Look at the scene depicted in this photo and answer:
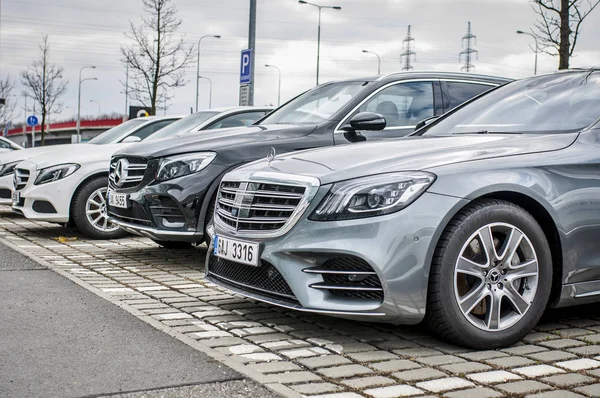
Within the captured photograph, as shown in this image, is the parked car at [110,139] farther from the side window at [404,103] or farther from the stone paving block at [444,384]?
the stone paving block at [444,384]

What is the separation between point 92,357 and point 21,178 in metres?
6.38

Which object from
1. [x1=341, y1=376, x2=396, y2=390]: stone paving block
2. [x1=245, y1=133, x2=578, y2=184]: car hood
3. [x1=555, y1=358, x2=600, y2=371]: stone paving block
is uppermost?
[x1=245, y1=133, x2=578, y2=184]: car hood

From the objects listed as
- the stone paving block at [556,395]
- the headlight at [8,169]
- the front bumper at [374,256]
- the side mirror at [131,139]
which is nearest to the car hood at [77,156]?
the side mirror at [131,139]

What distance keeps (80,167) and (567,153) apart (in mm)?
6388

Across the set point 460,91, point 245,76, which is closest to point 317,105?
point 460,91

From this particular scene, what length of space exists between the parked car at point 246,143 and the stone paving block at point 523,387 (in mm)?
2937

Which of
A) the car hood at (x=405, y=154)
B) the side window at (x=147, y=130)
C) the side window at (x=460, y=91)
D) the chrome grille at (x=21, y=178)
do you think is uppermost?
the side window at (x=460, y=91)

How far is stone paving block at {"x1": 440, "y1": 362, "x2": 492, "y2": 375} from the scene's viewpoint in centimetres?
398

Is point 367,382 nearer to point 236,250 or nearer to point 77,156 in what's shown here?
point 236,250

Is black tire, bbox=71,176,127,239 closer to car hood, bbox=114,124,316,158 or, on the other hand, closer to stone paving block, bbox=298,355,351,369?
car hood, bbox=114,124,316,158

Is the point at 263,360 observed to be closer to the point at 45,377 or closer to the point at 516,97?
the point at 45,377

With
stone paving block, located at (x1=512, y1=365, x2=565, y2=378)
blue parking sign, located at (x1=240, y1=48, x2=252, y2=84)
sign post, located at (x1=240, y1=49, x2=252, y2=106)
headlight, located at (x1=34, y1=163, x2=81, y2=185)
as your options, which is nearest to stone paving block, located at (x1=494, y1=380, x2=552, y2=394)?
stone paving block, located at (x1=512, y1=365, x2=565, y2=378)

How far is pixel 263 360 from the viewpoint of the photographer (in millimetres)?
4137

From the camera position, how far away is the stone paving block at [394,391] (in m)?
3.57
